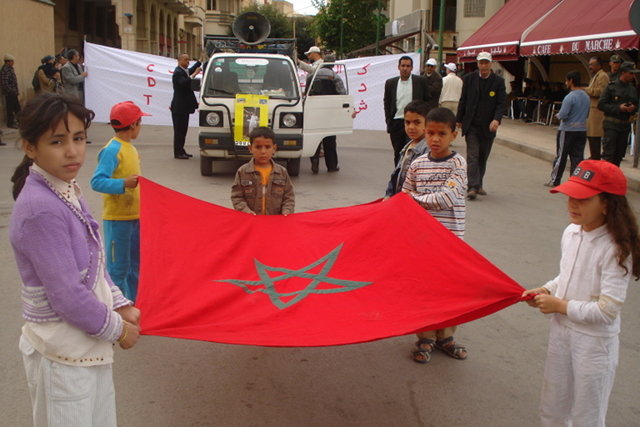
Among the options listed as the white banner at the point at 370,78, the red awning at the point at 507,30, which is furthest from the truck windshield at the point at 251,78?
the red awning at the point at 507,30

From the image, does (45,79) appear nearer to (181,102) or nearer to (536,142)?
(181,102)

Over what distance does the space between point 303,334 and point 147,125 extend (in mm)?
17859

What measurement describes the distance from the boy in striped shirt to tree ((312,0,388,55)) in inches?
2027

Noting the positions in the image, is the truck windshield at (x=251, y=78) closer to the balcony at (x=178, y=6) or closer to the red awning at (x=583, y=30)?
the red awning at (x=583, y=30)

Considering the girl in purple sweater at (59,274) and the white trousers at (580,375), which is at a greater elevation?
the girl in purple sweater at (59,274)

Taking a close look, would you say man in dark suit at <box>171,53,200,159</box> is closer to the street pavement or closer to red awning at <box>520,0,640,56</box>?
the street pavement

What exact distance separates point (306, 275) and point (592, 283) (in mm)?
1687

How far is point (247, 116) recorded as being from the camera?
35.5 feet

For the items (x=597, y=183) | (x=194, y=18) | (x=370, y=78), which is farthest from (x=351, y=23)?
(x=597, y=183)

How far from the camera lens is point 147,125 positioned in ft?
65.4

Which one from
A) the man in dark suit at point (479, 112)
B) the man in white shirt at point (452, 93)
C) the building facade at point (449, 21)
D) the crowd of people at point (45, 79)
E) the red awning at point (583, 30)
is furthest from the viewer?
the building facade at point (449, 21)

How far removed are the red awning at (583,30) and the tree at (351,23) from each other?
34.3m

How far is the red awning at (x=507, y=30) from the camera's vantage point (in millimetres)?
22031

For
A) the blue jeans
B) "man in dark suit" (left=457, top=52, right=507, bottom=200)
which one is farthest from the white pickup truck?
the blue jeans
